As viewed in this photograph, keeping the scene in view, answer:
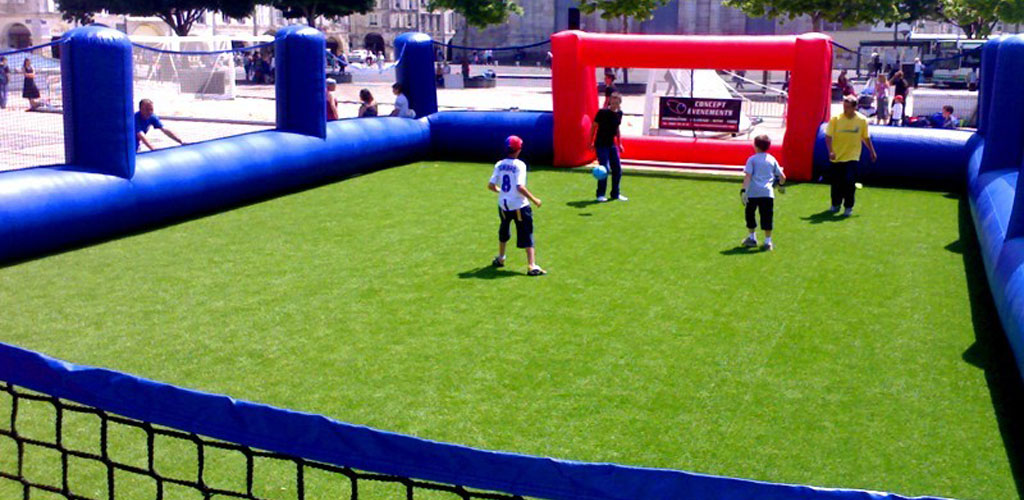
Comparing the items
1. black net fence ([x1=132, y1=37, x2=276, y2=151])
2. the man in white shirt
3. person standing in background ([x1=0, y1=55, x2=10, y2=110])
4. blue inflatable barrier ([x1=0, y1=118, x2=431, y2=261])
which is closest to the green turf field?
blue inflatable barrier ([x1=0, y1=118, x2=431, y2=261])

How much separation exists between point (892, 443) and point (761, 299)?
11.1 ft

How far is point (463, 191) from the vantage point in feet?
51.6

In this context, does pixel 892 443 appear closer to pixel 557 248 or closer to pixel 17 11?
pixel 557 248

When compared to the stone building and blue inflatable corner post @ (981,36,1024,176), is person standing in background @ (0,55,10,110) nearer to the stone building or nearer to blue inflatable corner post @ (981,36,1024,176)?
blue inflatable corner post @ (981,36,1024,176)

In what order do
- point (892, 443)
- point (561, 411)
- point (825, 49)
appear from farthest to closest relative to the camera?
1. point (825, 49)
2. point (561, 411)
3. point (892, 443)

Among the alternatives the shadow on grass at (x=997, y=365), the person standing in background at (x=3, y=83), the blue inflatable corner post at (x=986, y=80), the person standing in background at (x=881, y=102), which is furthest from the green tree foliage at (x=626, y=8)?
the shadow on grass at (x=997, y=365)

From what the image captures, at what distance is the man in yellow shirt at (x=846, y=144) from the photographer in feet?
44.0

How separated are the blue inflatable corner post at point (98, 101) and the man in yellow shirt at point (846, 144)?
8.88 m

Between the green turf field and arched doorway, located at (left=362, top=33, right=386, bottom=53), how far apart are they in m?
81.4

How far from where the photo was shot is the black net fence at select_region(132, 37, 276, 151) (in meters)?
25.5

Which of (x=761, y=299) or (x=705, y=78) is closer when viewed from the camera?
(x=761, y=299)

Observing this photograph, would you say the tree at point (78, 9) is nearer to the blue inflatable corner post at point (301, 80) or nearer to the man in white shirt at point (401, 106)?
the man in white shirt at point (401, 106)

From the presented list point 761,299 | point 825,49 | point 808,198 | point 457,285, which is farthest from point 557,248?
point 825,49

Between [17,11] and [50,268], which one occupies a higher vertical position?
[17,11]
